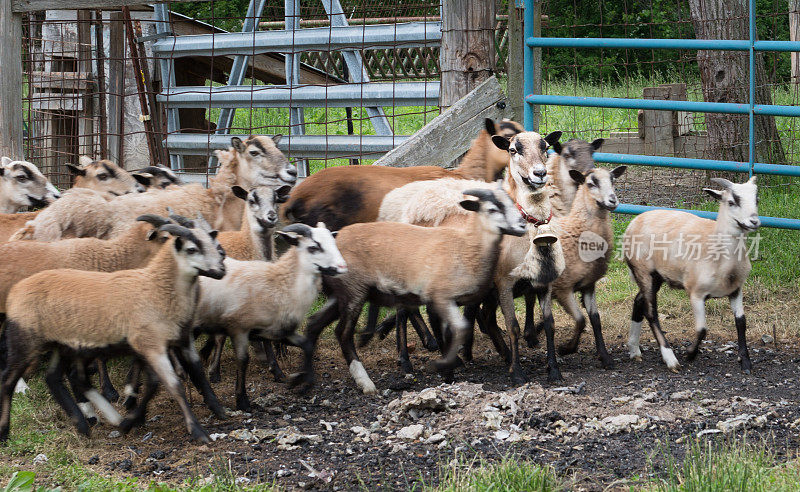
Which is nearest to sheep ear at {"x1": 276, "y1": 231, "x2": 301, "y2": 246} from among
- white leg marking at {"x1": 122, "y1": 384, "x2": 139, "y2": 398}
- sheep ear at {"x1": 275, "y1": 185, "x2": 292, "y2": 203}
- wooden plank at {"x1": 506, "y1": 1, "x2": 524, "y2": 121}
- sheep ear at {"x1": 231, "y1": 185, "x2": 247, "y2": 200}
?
sheep ear at {"x1": 275, "y1": 185, "x2": 292, "y2": 203}

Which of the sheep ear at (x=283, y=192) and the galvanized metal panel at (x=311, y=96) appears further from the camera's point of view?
the galvanized metal panel at (x=311, y=96)

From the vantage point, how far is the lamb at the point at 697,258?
245 inches

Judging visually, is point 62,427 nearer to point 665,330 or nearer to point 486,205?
point 486,205

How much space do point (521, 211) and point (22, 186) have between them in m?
4.08

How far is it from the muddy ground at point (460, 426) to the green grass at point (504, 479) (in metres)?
0.17

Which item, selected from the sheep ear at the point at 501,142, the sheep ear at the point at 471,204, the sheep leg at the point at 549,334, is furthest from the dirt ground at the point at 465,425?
the sheep ear at the point at 501,142

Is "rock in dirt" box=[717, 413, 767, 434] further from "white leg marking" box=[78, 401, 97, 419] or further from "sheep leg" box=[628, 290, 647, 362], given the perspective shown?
"white leg marking" box=[78, 401, 97, 419]

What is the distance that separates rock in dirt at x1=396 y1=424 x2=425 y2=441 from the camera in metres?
4.93

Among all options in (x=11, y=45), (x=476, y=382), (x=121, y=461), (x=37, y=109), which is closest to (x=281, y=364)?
(x=476, y=382)

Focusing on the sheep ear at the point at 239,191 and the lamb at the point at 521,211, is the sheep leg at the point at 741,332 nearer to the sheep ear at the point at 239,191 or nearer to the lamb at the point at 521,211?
the lamb at the point at 521,211

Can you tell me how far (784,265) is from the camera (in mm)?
8039

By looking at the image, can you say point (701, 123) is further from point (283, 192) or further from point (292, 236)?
point (292, 236)

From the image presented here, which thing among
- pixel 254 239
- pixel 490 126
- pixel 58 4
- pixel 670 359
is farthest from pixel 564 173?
pixel 58 4

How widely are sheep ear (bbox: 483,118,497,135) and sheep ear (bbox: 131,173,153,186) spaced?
279cm
